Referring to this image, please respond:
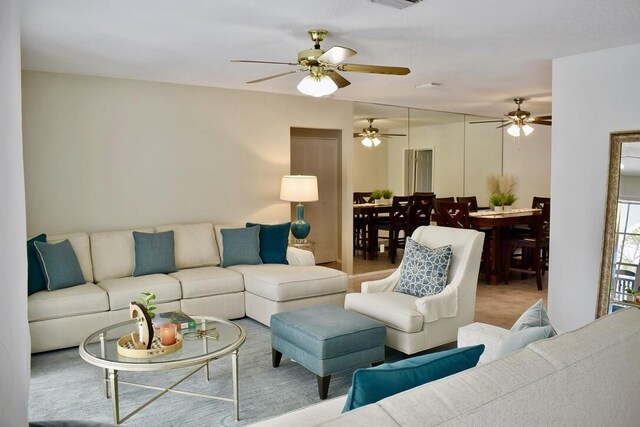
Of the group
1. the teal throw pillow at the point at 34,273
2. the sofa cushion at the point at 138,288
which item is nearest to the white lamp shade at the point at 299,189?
the sofa cushion at the point at 138,288

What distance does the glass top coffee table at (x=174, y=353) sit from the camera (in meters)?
2.78

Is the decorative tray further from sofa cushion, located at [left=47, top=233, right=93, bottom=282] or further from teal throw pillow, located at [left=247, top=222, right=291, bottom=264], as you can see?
teal throw pillow, located at [left=247, top=222, right=291, bottom=264]

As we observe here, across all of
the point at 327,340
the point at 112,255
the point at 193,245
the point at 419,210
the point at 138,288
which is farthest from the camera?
the point at 419,210

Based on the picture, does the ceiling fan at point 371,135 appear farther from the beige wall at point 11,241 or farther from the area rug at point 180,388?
the beige wall at point 11,241

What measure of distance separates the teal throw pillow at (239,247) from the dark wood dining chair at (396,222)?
8.80 feet

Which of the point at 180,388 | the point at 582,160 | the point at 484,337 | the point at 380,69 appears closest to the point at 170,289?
the point at 180,388

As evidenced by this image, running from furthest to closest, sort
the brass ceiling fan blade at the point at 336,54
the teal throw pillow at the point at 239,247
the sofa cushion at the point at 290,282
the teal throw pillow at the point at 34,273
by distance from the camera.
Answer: the teal throw pillow at the point at 239,247, the sofa cushion at the point at 290,282, the teal throw pillow at the point at 34,273, the brass ceiling fan blade at the point at 336,54

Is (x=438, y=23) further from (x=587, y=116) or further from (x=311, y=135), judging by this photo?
(x=311, y=135)

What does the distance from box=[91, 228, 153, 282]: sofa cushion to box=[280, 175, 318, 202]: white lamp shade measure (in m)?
1.75

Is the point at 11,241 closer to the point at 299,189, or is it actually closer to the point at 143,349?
the point at 143,349

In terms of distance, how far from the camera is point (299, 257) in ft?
17.7

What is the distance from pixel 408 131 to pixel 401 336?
4484 millimetres

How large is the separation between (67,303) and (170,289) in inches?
32.6

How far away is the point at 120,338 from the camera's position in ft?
10.4
